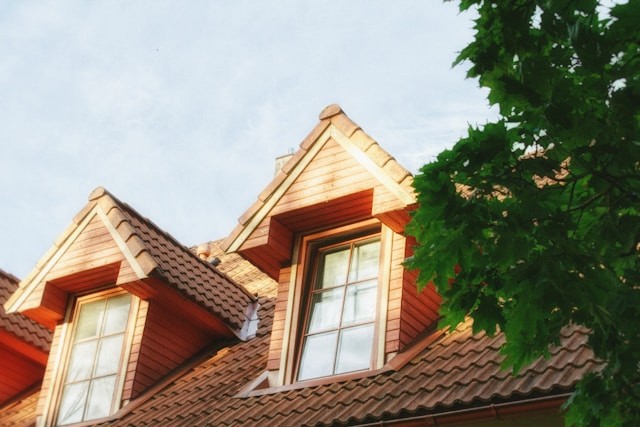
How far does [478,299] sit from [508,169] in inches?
24.7

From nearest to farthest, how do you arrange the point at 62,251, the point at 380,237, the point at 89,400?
the point at 380,237 < the point at 89,400 < the point at 62,251

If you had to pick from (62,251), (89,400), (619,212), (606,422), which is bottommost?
(606,422)

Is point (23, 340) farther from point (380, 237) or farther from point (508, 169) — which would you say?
point (508, 169)

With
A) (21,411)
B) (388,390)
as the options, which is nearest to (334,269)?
(388,390)

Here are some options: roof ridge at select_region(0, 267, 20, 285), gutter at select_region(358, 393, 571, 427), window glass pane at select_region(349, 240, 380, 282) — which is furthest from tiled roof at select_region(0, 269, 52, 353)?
gutter at select_region(358, 393, 571, 427)

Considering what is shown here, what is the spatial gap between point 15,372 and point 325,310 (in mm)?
4898

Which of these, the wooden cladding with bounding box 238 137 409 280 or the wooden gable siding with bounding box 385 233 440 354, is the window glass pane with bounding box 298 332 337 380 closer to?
the wooden gable siding with bounding box 385 233 440 354

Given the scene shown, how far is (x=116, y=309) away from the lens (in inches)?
420

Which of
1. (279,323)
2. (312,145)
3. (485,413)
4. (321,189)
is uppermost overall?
(312,145)

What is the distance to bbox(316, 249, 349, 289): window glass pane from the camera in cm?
909

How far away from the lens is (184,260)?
10.8 metres

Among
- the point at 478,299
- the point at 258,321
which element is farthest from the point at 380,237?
the point at 478,299

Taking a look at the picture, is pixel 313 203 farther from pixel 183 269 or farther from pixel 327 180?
pixel 183 269

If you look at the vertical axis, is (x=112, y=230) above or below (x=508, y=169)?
above
